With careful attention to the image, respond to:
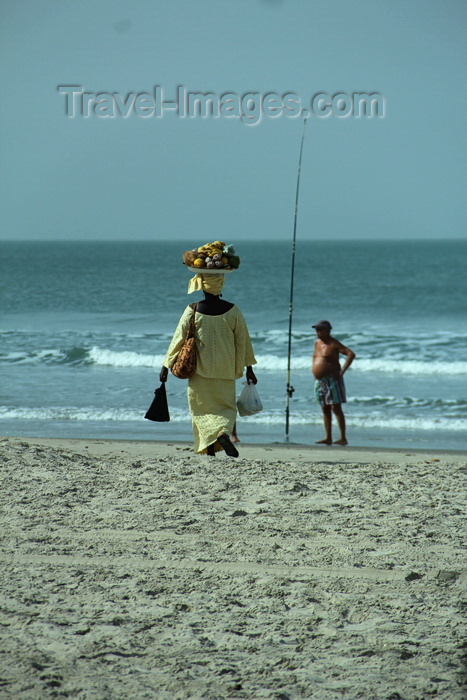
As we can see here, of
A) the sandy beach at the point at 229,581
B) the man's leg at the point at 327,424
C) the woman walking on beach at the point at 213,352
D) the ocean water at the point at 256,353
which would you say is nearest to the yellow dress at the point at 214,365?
the woman walking on beach at the point at 213,352

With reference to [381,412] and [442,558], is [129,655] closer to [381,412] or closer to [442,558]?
[442,558]

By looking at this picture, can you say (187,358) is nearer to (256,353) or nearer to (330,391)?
(330,391)

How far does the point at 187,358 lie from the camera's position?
546 centimetres

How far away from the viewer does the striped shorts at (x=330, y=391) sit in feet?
25.5

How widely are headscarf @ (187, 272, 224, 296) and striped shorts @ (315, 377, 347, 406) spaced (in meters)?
2.53

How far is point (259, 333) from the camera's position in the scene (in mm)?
19906

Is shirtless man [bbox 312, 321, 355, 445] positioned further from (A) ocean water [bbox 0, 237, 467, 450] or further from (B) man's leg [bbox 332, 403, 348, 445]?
(A) ocean water [bbox 0, 237, 467, 450]

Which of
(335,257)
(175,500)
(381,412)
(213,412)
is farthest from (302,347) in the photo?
(335,257)

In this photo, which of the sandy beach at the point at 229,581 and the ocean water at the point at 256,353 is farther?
the ocean water at the point at 256,353

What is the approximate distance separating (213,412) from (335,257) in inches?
2359

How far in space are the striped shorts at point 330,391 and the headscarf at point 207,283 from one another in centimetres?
253

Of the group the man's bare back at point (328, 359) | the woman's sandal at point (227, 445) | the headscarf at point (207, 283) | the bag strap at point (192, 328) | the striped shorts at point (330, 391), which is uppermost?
the headscarf at point (207, 283)

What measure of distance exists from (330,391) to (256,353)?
29.7 feet

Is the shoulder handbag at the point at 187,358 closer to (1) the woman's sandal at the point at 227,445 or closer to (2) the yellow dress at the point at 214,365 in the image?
(2) the yellow dress at the point at 214,365
